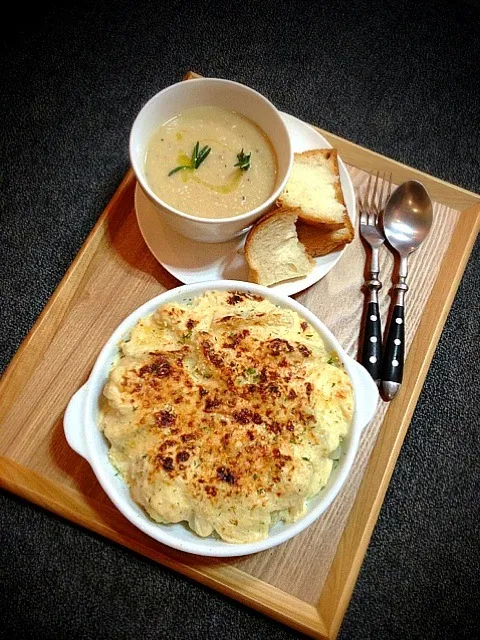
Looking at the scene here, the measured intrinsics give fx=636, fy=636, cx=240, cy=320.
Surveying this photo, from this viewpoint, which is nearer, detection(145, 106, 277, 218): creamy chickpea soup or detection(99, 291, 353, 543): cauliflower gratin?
detection(99, 291, 353, 543): cauliflower gratin

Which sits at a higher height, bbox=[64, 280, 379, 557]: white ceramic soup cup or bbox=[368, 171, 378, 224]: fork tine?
bbox=[368, 171, 378, 224]: fork tine

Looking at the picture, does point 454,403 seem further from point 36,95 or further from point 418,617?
point 36,95

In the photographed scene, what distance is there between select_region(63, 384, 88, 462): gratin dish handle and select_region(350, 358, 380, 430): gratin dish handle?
2.15ft

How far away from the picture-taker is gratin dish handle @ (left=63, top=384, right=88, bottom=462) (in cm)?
148

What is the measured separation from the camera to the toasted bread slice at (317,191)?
176 cm

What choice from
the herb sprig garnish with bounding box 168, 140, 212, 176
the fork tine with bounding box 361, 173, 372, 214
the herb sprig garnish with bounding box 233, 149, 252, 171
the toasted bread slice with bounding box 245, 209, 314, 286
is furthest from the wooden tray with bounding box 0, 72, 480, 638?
the herb sprig garnish with bounding box 233, 149, 252, 171

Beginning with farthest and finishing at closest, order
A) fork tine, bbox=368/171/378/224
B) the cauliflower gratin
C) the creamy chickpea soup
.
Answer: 1. fork tine, bbox=368/171/378/224
2. the creamy chickpea soup
3. the cauliflower gratin

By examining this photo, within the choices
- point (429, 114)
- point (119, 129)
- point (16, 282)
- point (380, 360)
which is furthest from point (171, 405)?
point (429, 114)

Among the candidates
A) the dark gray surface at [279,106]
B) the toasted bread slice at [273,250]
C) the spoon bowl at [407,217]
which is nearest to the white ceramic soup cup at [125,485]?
the toasted bread slice at [273,250]

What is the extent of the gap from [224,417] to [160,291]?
1.63ft

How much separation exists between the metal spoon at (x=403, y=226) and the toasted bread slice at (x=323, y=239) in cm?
18

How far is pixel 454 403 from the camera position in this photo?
221 centimetres

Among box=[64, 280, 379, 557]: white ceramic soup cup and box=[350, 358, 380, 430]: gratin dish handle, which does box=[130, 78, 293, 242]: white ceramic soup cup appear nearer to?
box=[64, 280, 379, 557]: white ceramic soup cup

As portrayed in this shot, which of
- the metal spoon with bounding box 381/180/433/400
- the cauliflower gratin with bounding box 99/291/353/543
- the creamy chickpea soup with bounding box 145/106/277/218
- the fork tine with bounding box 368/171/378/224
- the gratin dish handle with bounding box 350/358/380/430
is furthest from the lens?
the fork tine with bounding box 368/171/378/224
